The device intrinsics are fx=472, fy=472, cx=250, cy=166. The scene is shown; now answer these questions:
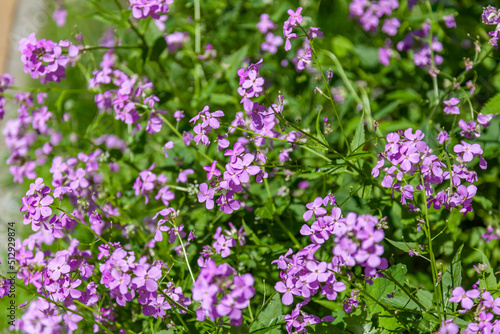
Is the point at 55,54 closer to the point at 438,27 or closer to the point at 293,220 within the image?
the point at 293,220

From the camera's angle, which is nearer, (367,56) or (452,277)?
(452,277)

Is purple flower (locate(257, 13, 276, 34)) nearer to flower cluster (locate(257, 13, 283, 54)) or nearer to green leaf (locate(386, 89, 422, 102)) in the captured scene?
flower cluster (locate(257, 13, 283, 54))

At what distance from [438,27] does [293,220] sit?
208cm

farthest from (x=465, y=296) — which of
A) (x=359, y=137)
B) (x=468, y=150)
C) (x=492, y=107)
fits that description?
(x=492, y=107)

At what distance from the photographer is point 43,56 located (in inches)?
106

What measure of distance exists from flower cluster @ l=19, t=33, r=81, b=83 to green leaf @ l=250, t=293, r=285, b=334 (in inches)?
70.4

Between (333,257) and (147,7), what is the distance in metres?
1.75

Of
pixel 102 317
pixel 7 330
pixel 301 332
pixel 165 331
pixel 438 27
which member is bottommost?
pixel 7 330

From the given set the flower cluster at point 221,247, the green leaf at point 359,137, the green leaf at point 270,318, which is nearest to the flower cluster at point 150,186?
the flower cluster at point 221,247

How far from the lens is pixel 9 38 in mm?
6523

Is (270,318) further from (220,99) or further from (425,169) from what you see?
(220,99)

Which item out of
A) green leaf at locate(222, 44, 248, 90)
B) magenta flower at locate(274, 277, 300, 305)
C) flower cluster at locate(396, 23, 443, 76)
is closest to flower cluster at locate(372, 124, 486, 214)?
magenta flower at locate(274, 277, 300, 305)

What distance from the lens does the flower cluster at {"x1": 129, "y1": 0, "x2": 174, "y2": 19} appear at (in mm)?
2713

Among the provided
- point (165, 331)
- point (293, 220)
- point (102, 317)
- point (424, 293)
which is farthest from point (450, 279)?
point (102, 317)
